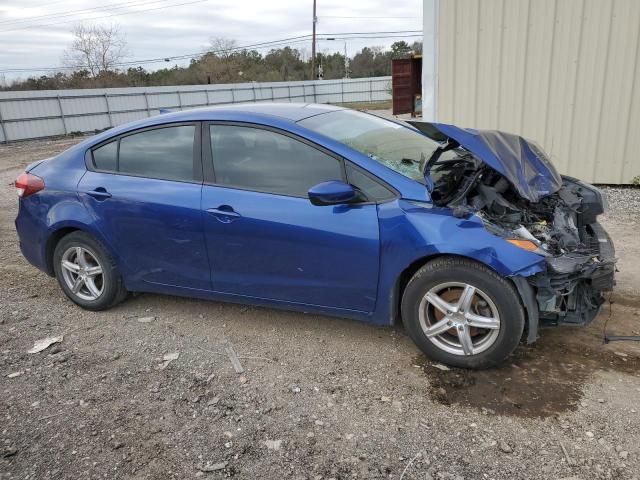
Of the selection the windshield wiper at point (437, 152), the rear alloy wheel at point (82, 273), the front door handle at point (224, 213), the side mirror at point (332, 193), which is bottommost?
the rear alloy wheel at point (82, 273)

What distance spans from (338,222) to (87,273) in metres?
2.33

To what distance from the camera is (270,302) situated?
3.73 metres

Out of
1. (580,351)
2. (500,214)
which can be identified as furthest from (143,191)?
(580,351)

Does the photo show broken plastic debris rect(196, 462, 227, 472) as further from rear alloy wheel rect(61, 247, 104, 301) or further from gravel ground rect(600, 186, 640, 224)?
gravel ground rect(600, 186, 640, 224)

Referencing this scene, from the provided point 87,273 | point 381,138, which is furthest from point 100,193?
point 381,138

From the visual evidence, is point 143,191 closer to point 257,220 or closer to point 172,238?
point 172,238

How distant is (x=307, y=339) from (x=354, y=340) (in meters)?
0.34

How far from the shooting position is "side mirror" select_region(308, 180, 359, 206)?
10.5 feet

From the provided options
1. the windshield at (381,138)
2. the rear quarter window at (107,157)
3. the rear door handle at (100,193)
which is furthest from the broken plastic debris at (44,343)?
the windshield at (381,138)

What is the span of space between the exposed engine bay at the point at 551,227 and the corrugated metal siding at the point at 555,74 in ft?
13.7

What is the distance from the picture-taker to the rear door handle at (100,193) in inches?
159

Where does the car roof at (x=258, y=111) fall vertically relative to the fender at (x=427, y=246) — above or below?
above

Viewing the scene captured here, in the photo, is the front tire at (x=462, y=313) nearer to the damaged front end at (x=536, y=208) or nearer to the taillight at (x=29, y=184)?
the damaged front end at (x=536, y=208)

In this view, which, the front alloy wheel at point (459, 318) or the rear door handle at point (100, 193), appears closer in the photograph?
the front alloy wheel at point (459, 318)
